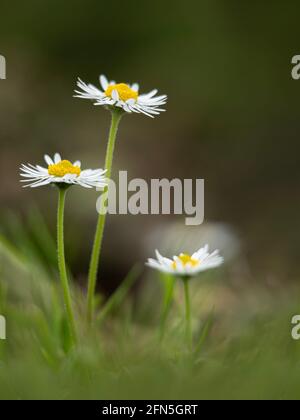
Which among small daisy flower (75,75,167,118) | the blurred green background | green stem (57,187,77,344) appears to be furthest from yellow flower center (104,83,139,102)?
the blurred green background

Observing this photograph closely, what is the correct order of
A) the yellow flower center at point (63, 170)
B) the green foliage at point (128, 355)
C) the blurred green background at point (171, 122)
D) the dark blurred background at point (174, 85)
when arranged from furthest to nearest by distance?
the dark blurred background at point (174, 85) < the blurred green background at point (171, 122) < the yellow flower center at point (63, 170) < the green foliage at point (128, 355)

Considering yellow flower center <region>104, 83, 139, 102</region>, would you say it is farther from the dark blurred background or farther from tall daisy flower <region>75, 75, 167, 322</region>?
the dark blurred background

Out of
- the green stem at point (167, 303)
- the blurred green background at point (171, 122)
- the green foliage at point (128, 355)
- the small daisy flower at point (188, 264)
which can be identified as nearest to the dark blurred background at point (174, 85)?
the blurred green background at point (171, 122)

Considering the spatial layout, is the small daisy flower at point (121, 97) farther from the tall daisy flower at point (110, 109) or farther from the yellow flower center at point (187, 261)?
the yellow flower center at point (187, 261)

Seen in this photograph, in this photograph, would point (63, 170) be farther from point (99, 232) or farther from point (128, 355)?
point (128, 355)

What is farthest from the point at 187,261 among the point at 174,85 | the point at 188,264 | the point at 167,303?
the point at 174,85

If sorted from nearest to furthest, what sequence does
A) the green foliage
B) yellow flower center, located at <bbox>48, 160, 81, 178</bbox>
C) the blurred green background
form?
the green foliage, yellow flower center, located at <bbox>48, 160, 81, 178</bbox>, the blurred green background
